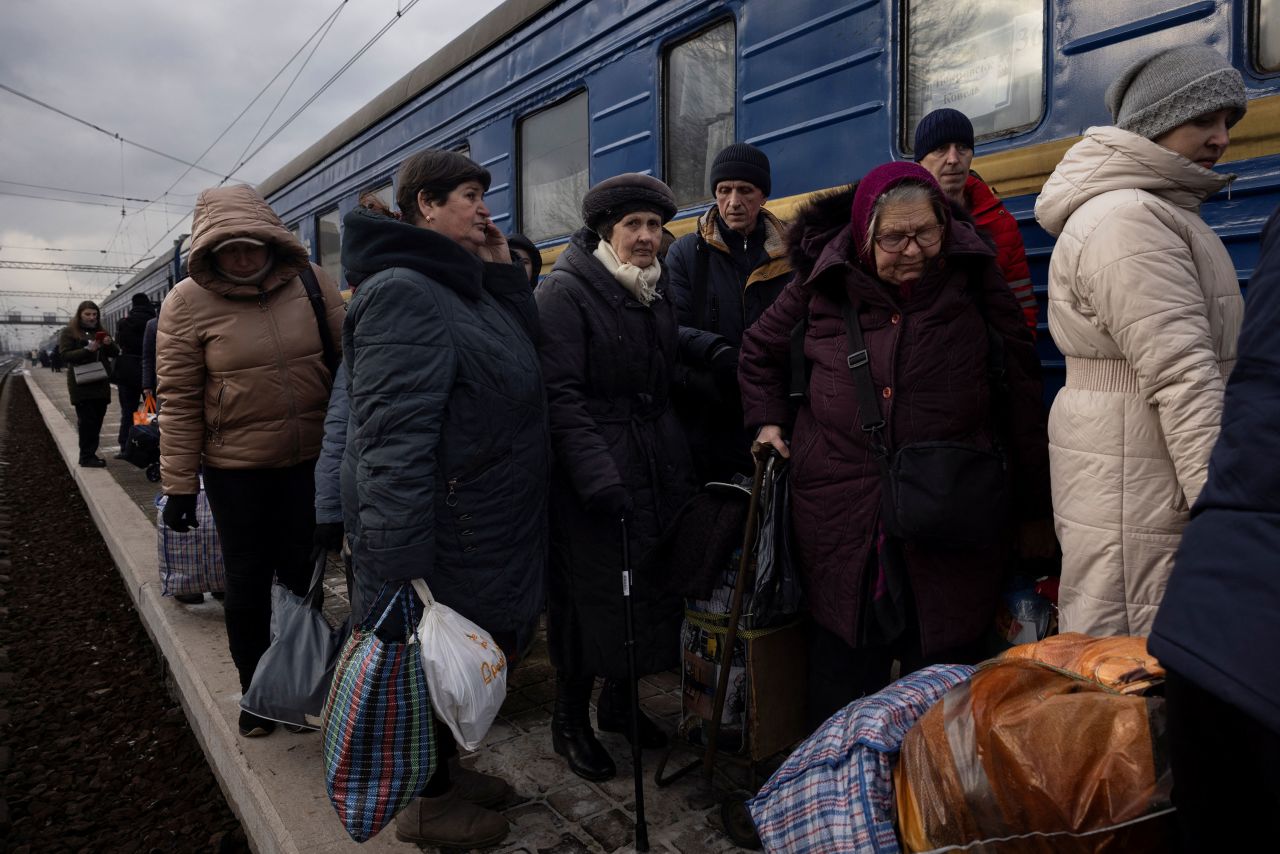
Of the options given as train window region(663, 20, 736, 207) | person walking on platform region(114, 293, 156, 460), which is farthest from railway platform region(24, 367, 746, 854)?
person walking on platform region(114, 293, 156, 460)

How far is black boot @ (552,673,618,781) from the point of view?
9.25 feet

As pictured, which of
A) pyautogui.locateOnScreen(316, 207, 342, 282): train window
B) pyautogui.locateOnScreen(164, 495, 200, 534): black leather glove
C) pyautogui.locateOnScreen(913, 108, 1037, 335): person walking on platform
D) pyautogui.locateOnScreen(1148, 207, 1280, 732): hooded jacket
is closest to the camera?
pyautogui.locateOnScreen(1148, 207, 1280, 732): hooded jacket

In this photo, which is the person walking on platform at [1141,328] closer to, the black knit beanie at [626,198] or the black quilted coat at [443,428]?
the black knit beanie at [626,198]

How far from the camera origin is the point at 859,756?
5.24ft

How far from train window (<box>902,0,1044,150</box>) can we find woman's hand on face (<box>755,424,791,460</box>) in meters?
1.32

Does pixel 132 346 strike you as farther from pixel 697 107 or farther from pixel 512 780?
pixel 512 780

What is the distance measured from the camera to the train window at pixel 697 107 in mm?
3945

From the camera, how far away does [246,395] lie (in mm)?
Result: 2863

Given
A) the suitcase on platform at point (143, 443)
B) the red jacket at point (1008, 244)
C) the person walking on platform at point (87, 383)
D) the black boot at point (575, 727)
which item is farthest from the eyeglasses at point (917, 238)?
the person walking on platform at point (87, 383)

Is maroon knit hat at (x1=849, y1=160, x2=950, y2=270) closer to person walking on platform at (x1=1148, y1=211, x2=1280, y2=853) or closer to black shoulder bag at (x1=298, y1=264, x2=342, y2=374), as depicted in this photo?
person walking on platform at (x1=1148, y1=211, x2=1280, y2=853)

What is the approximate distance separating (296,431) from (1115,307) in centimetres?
248

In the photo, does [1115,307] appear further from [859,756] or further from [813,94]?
[813,94]

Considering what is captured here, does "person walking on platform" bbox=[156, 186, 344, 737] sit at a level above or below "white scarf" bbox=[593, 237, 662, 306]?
below

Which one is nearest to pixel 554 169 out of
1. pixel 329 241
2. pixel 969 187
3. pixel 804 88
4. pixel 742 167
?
pixel 804 88
